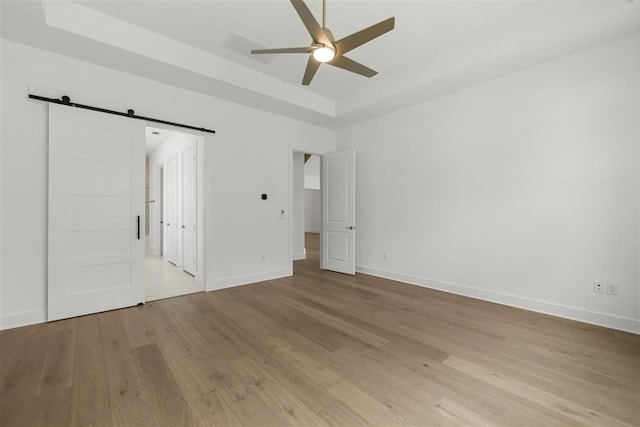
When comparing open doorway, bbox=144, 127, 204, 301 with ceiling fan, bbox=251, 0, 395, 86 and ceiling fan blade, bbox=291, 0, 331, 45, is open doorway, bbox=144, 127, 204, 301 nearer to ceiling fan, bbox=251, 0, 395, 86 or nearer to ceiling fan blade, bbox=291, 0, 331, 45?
A: ceiling fan, bbox=251, 0, 395, 86

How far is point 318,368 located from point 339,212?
3.53m

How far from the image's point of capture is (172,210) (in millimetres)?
6188

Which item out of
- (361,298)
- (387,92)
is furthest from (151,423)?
(387,92)

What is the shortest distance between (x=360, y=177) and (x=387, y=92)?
5.47 ft

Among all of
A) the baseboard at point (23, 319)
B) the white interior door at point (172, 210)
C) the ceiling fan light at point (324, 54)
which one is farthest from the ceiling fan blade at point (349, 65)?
the white interior door at point (172, 210)

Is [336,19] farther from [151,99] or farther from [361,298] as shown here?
[361,298]

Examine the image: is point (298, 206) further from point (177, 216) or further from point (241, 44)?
point (241, 44)

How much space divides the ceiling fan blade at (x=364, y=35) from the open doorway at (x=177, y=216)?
109 inches

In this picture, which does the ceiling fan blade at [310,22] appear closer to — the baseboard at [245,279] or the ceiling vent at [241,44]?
the ceiling vent at [241,44]

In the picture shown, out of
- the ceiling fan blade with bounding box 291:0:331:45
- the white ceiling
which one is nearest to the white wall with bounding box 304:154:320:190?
the white ceiling

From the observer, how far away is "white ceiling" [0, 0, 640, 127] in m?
2.69

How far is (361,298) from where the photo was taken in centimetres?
384

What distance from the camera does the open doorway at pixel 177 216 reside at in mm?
4398

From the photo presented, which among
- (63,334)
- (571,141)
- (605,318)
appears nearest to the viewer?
(63,334)
